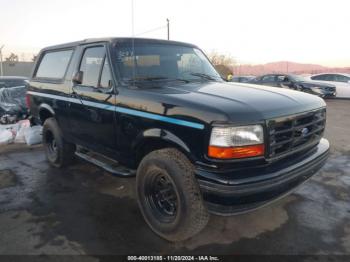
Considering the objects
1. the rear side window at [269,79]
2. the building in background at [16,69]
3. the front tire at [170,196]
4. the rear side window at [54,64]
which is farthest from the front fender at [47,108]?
the building in background at [16,69]

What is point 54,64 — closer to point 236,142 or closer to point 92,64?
point 92,64

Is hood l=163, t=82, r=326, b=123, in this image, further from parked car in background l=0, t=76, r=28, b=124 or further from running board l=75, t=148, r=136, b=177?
parked car in background l=0, t=76, r=28, b=124

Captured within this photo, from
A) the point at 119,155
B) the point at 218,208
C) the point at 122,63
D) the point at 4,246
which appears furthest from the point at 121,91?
the point at 4,246

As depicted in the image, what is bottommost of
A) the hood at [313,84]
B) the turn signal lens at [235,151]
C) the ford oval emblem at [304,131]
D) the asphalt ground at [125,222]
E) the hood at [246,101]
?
the asphalt ground at [125,222]

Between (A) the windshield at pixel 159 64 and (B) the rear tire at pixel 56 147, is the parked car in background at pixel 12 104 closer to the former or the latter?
(B) the rear tire at pixel 56 147

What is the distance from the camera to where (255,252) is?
121 inches

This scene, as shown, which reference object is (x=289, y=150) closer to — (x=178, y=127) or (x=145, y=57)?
(x=178, y=127)

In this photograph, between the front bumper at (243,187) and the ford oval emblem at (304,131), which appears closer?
the front bumper at (243,187)

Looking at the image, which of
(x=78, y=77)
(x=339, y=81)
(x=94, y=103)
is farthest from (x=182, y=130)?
(x=339, y=81)

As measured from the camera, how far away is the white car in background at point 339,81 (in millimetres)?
16125

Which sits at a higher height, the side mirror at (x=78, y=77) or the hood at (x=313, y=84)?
the side mirror at (x=78, y=77)

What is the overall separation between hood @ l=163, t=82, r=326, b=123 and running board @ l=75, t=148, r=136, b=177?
1116 mm

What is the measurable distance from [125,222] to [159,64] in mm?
1914

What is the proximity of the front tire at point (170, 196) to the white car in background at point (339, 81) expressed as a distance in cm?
1561
